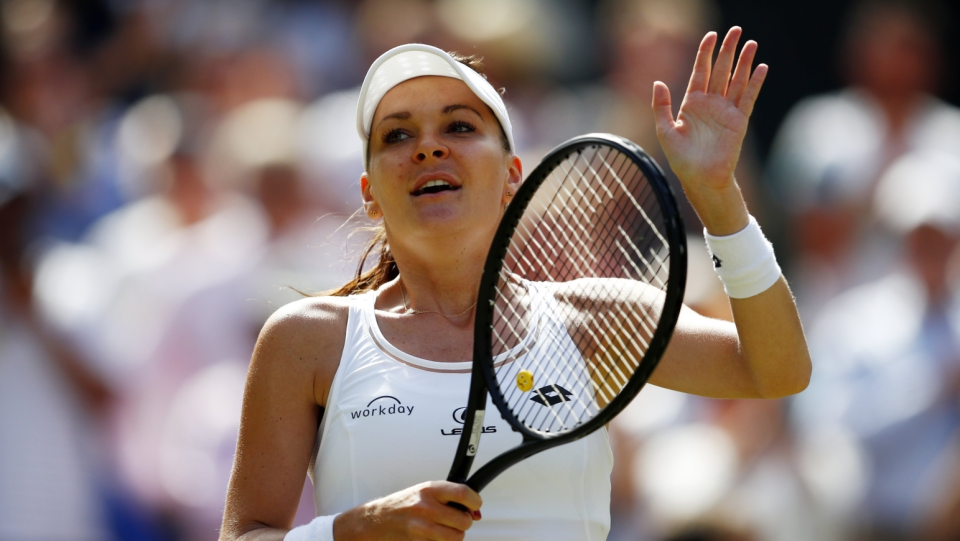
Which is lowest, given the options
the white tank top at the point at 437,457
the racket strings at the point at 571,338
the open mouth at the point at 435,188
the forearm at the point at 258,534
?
the forearm at the point at 258,534

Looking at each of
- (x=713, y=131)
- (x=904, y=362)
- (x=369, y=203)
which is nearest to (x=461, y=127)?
(x=369, y=203)

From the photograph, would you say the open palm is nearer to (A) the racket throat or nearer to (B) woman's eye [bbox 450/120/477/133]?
(B) woman's eye [bbox 450/120/477/133]

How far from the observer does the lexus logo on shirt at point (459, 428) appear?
2256 millimetres

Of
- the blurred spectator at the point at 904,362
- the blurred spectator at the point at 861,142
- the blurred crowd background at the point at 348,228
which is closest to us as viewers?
the blurred spectator at the point at 904,362

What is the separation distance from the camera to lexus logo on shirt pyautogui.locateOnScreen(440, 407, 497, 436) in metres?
2.26

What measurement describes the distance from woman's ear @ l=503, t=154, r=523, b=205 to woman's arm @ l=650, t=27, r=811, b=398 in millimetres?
479

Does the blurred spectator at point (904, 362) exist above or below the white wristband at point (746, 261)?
above

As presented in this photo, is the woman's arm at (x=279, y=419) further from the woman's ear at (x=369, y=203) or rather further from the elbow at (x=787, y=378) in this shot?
the elbow at (x=787, y=378)

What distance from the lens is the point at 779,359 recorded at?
225cm

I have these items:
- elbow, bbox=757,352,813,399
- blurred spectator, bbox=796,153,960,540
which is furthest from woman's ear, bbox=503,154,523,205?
blurred spectator, bbox=796,153,960,540

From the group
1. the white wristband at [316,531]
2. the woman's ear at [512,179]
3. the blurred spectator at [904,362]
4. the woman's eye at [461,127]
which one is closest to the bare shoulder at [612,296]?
the woman's ear at [512,179]

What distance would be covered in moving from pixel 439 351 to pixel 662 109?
688mm

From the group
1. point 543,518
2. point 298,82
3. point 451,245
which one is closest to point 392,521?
point 543,518

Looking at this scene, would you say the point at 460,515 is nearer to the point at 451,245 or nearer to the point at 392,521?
the point at 392,521
